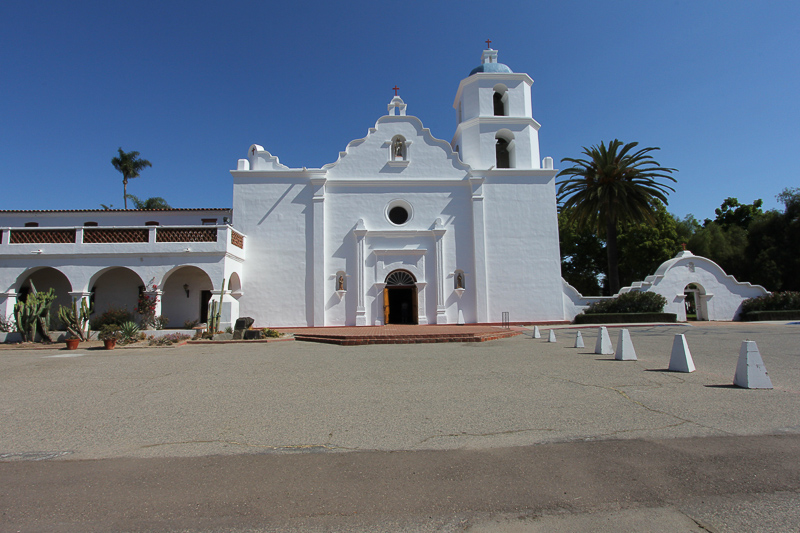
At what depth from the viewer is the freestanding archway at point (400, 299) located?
23516 mm

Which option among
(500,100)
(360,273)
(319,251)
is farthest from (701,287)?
(319,251)

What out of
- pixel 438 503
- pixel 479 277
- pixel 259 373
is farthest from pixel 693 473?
pixel 479 277

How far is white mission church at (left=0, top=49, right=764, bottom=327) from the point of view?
22.6 m

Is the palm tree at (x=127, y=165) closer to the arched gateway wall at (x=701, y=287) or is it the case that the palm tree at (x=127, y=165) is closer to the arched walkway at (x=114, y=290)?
the arched walkway at (x=114, y=290)

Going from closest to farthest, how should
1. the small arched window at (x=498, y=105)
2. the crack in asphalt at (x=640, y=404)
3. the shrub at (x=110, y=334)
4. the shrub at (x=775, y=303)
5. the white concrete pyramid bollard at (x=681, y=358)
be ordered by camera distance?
the crack in asphalt at (x=640, y=404) < the white concrete pyramid bollard at (x=681, y=358) < the shrub at (x=110, y=334) < the shrub at (x=775, y=303) < the small arched window at (x=498, y=105)

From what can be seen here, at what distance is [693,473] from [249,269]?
71.3ft

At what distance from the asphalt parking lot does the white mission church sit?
1343 cm

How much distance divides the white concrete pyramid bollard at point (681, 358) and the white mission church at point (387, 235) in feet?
48.6

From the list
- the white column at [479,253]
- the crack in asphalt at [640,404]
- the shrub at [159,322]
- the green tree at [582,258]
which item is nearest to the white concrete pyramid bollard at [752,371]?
the crack in asphalt at [640,404]

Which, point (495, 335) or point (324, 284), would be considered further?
point (324, 284)

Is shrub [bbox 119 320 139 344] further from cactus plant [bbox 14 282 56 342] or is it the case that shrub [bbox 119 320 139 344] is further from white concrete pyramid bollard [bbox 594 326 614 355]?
white concrete pyramid bollard [bbox 594 326 614 355]

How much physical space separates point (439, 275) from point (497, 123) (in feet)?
31.2

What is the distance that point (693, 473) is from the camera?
3.64 metres

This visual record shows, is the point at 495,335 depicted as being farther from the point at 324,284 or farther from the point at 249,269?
the point at 249,269
